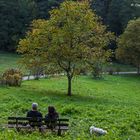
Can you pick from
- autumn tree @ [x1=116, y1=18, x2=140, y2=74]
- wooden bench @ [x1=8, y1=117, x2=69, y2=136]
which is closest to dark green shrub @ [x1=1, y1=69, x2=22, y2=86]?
wooden bench @ [x1=8, y1=117, x2=69, y2=136]

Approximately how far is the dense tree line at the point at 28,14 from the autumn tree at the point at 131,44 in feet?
69.0

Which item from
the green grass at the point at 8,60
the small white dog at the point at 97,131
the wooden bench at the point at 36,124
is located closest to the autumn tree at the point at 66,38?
the wooden bench at the point at 36,124

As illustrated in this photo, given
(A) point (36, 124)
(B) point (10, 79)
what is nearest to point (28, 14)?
(B) point (10, 79)

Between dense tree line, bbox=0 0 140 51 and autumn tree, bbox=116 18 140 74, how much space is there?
21017 mm

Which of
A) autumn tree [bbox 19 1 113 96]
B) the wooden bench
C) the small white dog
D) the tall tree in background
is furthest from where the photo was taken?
the tall tree in background

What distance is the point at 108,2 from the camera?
369 ft

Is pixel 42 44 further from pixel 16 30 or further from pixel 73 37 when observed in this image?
pixel 16 30

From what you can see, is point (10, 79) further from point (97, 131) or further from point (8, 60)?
point (8, 60)

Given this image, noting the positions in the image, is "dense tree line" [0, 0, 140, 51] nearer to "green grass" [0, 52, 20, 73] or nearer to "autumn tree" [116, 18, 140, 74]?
"green grass" [0, 52, 20, 73]

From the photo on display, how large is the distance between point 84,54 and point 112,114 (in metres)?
13.5

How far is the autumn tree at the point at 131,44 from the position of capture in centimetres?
8244

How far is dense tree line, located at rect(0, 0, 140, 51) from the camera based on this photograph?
103m

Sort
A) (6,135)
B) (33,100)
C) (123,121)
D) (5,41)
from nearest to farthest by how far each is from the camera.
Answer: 1. (6,135)
2. (123,121)
3. (33,100)
4. (5,41)

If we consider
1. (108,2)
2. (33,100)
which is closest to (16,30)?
(108,2)
